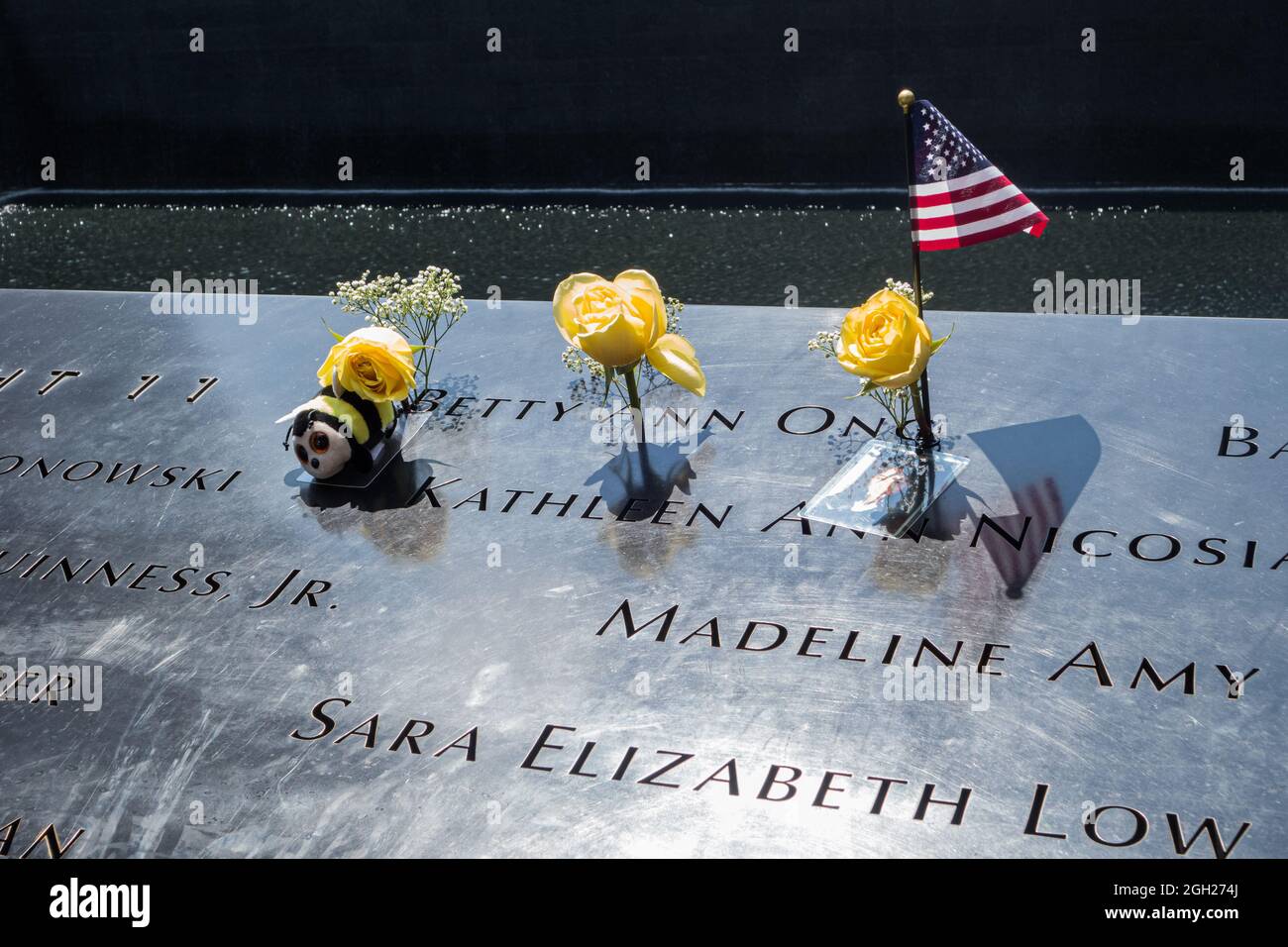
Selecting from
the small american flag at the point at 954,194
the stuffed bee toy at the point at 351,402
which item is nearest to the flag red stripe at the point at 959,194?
the small american flag at the point at 954,194

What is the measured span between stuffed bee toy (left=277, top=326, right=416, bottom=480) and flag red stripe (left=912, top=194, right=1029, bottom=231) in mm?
1335

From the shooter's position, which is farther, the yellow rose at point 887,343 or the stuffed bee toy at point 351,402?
the stuffed bee toy at point 351,402

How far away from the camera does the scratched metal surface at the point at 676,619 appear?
2367 mm

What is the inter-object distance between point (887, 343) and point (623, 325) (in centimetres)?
65

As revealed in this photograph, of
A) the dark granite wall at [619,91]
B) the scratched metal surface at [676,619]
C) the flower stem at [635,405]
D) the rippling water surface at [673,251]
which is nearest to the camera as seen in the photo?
the scratched metal surface at [676,619]

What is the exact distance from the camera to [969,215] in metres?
3.21

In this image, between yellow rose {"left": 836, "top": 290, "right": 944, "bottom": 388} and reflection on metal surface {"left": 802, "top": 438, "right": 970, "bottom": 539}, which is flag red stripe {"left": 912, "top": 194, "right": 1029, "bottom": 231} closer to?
yellow rose {"left": 836, "top": 290, "right": 944, "bottom": 388}

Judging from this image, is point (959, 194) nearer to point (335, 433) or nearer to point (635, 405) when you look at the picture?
point (635, 405)

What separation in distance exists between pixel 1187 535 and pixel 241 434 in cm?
248

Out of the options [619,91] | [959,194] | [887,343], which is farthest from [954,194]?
[619,91]

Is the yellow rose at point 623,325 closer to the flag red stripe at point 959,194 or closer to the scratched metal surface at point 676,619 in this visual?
the scratched metal surface at point 676,619

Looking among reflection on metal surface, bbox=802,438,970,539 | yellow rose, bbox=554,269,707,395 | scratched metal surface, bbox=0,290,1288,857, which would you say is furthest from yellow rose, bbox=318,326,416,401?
reflection on metal surface, bbox=802,438,970,539

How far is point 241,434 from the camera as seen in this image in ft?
12.7
